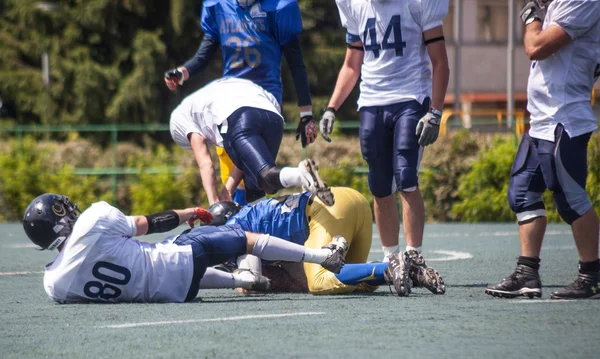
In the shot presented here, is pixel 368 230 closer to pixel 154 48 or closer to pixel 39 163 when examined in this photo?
pixel 39 163

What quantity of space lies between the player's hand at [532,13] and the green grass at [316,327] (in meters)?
1.56

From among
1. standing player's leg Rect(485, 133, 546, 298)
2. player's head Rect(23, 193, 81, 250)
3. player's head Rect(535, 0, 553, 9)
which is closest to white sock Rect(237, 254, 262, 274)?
player's head Rect(23, 193, 81, 250)

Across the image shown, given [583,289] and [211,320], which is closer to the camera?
[211,320]

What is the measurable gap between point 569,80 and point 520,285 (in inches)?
46.0

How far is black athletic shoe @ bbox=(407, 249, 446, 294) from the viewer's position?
6.04 metres

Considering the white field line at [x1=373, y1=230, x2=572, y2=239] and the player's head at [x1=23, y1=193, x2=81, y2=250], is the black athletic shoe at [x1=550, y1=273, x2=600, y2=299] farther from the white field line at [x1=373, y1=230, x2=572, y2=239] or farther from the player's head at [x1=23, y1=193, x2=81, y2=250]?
the white field line at [x1=373, y1=230, x2=572, y2=239]

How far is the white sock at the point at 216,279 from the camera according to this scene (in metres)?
6.29

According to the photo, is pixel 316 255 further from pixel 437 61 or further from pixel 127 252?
pixel 437 61

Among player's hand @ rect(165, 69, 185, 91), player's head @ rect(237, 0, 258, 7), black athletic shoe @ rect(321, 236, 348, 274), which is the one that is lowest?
black athletic shoe @ rect(321, 236, 348, 274)

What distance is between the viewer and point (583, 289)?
5824 mm

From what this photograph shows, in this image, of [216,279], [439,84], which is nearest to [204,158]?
[216,279]

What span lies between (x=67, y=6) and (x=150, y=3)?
87.2 inches

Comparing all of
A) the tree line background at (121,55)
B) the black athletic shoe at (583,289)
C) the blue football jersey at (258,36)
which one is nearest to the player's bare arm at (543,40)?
the black athletic shoe at (583,289)

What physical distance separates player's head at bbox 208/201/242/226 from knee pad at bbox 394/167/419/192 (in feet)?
3.48
